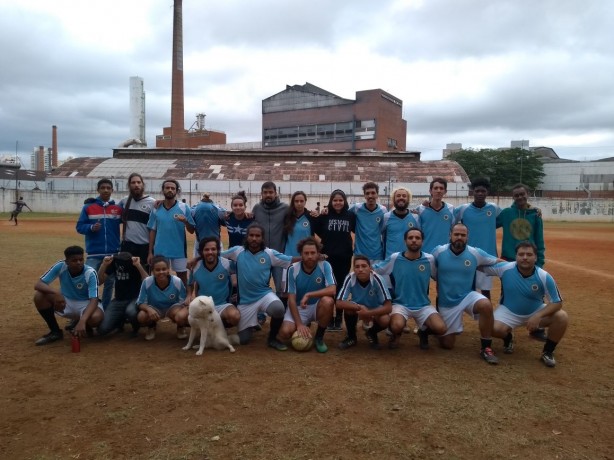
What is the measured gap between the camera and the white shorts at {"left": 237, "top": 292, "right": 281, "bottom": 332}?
17.6ft

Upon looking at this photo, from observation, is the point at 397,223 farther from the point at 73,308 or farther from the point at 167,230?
the point at 73,308

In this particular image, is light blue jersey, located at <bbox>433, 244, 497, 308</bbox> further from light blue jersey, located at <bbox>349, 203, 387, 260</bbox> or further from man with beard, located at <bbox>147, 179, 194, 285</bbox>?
man with beard, located at <bbox>147, 179, 194, 285</bbox>

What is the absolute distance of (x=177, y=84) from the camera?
4988 centimetres

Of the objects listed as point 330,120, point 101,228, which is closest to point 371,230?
point 101,228

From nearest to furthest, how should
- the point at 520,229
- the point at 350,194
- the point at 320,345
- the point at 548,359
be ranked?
the point at 548,359
the point at 320,345
the point at 520,229
the point at 350,194

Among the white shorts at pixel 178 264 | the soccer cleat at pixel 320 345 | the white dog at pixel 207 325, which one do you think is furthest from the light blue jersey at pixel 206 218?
the soccer cleat at pixel 320 345

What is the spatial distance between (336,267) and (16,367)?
152 inches

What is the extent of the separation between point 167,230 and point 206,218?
62 centimetres

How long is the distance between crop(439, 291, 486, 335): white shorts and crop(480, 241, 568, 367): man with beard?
0.35 m

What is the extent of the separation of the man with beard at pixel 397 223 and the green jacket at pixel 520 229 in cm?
126

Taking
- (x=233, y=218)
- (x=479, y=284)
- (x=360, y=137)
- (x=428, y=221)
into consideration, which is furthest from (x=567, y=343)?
(x=360, y=137)

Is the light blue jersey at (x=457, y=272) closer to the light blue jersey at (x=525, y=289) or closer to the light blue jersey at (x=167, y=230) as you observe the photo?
the light blue jersey at (x=525, y=289)

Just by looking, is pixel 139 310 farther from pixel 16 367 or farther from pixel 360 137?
pixel 360 137

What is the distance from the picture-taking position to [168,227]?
6.07 m
